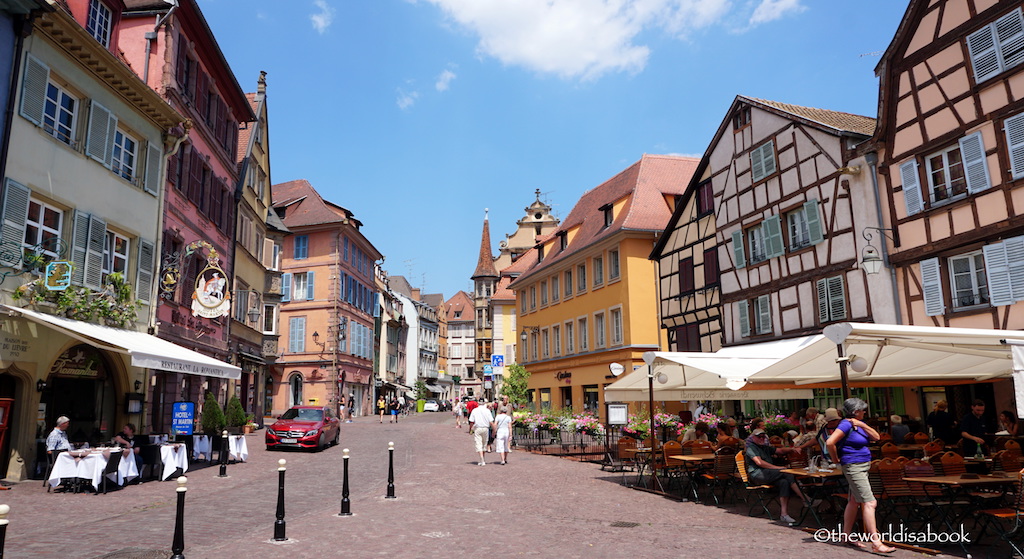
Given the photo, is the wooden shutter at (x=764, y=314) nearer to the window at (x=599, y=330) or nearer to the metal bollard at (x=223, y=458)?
the window at (x=599, y=330)

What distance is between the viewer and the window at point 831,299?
62.6ft

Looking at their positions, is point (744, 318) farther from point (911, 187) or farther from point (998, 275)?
point (998, 275)

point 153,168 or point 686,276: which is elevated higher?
point 153,168

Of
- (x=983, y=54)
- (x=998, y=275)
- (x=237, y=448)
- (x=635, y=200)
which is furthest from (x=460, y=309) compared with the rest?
(x=998, y=275)

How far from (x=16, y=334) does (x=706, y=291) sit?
20.7 metres

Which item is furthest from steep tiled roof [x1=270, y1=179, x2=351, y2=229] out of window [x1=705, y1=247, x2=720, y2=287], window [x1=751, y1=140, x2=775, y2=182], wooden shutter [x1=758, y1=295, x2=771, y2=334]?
wooden shutter [x1=758, y1=295, x2=771, y2=334]

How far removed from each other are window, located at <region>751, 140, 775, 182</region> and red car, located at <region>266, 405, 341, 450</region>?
52.0 feet

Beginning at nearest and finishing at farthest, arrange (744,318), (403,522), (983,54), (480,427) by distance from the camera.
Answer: (403,522) < (983,54) < (480,427) < (744,318)

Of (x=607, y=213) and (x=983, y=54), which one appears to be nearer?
(x=983, y=54)

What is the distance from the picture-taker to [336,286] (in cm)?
4619

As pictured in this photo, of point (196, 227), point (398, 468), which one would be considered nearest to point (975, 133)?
point (398, 468)

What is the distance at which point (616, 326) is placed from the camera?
33406 millimetres

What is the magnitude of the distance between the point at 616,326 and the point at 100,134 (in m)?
23.1

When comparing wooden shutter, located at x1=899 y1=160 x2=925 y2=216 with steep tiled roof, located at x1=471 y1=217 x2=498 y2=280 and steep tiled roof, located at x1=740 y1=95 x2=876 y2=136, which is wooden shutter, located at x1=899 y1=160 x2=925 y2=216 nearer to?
steep tiled roof, located at x1=740 y1=95 x2=876 y2=136
